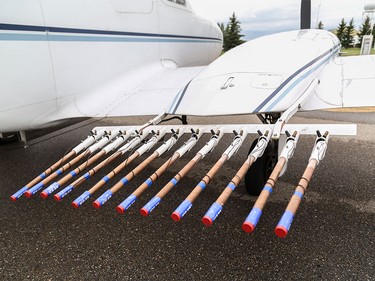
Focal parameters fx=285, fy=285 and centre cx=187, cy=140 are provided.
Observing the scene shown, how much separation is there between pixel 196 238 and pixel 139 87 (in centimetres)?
190

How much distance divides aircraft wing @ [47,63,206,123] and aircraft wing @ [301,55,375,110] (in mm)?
1300

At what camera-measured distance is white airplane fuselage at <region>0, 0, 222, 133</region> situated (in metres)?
2.22

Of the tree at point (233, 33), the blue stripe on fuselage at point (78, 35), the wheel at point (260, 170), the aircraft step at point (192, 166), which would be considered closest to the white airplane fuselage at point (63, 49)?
the blue stripe on fuselage at point (78, 35)

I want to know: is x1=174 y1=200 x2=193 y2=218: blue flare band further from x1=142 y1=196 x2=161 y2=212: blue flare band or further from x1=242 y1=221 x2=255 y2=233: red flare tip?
x1=242 y1=221 x2=255 y2=233: red flare tip

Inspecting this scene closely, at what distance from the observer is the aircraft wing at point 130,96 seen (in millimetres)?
2727

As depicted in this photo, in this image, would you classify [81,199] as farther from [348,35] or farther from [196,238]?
[348,35]

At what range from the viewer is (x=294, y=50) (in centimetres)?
254

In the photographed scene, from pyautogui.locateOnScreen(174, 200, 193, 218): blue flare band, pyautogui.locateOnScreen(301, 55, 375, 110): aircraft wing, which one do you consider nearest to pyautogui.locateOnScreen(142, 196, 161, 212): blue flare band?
pyautogui.locateOnScreen(174, 200, 193, 218): blue flare band

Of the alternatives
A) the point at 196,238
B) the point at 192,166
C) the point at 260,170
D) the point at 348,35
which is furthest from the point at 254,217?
the point at 348,35

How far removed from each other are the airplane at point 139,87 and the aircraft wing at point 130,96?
0.01 m

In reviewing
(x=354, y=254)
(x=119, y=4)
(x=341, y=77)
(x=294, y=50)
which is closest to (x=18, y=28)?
(x=119, y=4)

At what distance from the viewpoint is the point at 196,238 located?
2.08 metres

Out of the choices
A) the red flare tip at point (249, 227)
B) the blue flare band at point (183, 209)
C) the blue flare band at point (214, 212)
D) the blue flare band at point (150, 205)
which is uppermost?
the red flare tip at point (249, 227)

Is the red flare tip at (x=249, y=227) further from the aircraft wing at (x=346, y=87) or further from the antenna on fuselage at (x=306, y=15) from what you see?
the antenna on fuselage at (x=306, y=15)
